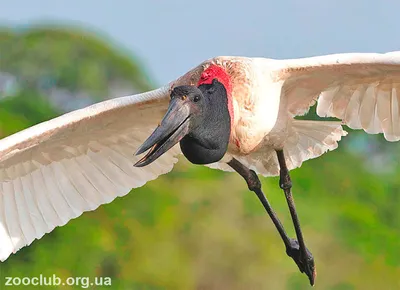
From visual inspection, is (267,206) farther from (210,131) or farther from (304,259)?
(210,131)

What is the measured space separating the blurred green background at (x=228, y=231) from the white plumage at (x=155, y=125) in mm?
14171

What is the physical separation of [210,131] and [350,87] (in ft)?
5.62

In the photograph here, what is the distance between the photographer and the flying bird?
7.95m

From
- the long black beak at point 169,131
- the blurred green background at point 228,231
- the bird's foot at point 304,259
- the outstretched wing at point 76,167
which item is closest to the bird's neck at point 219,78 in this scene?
the long black beak at point 169,131

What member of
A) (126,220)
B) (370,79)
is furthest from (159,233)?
(370,79)

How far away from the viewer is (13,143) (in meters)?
8.36

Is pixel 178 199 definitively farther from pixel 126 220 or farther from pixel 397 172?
pixel 397 172

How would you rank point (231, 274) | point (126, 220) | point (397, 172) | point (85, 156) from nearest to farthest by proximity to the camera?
point (85, 156) → point (231, 274) → point (126, 220) → point (397, 172)

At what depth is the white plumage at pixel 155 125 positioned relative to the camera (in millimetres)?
8328

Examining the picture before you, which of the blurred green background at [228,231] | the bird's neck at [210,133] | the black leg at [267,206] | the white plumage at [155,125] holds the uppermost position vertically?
the bird's neck at [210,133]

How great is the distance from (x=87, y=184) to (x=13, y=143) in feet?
3.83

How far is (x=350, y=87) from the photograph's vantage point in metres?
9.00

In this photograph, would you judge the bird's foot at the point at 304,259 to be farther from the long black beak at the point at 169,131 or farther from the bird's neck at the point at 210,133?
the long black beak at the point at 169,131

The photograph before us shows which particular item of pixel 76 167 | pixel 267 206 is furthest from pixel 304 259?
pixel 76 167
